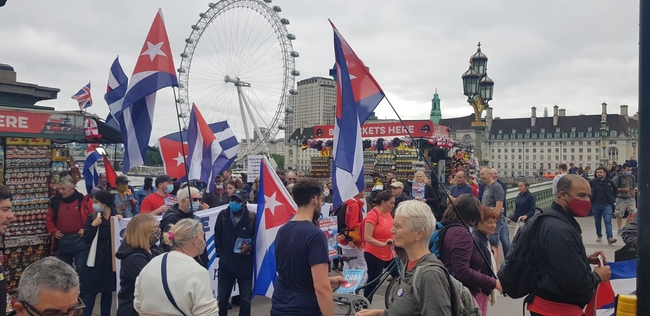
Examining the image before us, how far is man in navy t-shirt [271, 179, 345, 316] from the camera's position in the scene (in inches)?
128

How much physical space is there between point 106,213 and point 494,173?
607 centimetres

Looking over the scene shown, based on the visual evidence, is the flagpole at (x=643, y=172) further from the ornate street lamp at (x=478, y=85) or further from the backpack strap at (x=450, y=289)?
the ornate street lamp at (x=478, y=85)

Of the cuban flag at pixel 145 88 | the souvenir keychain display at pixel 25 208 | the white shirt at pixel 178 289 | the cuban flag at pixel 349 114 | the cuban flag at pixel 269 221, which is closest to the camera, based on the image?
the white shirt at pixel 178 289

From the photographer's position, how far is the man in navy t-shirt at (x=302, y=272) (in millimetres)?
3262

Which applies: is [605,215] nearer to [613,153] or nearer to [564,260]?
[564,260]

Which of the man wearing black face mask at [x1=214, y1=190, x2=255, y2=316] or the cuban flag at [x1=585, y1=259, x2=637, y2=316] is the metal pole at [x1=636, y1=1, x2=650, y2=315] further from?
the man wearing black face mask at [x1=214, y1=190, x2=255, y2=316]

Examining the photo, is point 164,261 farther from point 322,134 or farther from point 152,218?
point 322,134

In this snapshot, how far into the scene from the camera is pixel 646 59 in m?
2.44

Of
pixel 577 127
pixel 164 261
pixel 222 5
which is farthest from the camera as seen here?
pixel 577 127

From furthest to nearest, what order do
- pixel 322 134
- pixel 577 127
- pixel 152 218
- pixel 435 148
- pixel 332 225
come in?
1. pixel 577 127
2. pixel 322 134
3. pixel 435 148
4. pixel 332 225
5. pixel 152 218

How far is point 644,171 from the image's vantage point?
242 centimetres

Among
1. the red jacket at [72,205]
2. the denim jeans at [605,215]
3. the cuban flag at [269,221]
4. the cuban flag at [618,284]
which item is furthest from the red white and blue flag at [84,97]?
the cuban flag at [618,284]

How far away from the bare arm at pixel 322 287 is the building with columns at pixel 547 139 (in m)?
106

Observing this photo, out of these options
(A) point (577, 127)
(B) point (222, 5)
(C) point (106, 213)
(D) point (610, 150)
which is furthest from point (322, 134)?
(A) point (577, 127)
